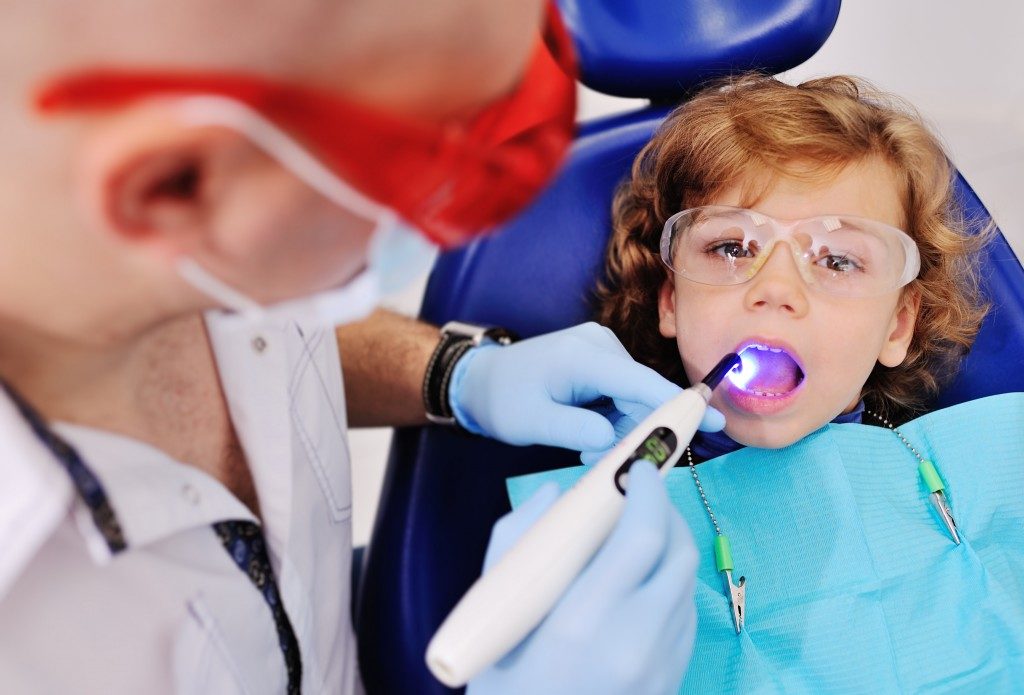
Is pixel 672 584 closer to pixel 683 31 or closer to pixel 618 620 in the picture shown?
pixel 618 620

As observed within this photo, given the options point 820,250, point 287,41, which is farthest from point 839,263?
point 287,41

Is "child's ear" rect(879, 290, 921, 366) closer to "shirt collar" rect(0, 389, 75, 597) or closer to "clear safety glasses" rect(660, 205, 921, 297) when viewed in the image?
"clear safety glasses" rect(660, 205, 921, 297)

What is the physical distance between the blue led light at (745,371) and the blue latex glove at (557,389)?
103 mm

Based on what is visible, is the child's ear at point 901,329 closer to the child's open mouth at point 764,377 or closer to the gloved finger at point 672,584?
the child's open mouth at point 764,377

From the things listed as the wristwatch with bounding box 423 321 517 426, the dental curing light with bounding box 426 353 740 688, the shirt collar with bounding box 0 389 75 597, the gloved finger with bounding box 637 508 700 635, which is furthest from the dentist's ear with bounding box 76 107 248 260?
the wristwatch with bounding box 423 321 517 426

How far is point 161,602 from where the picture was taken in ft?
2.37

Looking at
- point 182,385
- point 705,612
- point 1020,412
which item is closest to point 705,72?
point 1020,412

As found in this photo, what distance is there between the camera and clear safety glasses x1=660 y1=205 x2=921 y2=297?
1.12 metres

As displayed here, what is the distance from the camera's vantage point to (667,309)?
1.35 metres

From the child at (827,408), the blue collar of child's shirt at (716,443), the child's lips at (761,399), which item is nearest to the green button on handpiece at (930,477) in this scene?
the child at (827,408)

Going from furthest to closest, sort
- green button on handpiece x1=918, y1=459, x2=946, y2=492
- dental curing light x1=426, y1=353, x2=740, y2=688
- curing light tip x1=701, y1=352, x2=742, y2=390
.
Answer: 1. green button on handpiece x1=918, y1=459, x2=946, y2=492
2. curing light tip x1=701, y1=352, x2=742, y2=390
3. dental curing light x1=426, y1=353, x2=740, y2=688

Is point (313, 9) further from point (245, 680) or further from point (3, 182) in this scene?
point (245, 680)

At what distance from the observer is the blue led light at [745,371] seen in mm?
1104

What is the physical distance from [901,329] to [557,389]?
591 mm
